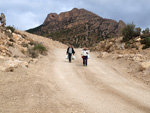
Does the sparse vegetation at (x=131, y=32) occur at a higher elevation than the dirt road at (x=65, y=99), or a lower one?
higher

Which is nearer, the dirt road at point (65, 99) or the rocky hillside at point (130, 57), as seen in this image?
the dirt road at point (65, 99)

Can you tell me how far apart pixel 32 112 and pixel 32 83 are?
2605mm

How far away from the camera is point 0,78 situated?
19.8ft

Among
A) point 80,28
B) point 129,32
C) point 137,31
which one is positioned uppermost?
point 80,28

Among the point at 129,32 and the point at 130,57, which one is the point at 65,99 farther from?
the point at 129,32

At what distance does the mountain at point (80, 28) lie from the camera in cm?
7614

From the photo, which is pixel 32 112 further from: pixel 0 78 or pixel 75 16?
pixel 75 16

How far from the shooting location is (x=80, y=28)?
88.8 metres

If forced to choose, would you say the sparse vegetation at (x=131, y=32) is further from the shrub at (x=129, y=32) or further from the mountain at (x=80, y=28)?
the mountain at (x=80, y=28)

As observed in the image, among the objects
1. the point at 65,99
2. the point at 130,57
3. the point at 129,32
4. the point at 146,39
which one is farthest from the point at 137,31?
the point at 65,99

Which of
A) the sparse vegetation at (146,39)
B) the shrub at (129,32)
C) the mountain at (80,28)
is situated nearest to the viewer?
the sparse vegetation at (146,39)

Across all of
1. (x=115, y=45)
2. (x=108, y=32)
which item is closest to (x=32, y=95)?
(x=115, y=45)

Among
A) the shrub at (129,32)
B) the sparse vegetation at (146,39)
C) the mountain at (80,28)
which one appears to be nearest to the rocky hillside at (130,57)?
the sparse vegetation at (146,39)

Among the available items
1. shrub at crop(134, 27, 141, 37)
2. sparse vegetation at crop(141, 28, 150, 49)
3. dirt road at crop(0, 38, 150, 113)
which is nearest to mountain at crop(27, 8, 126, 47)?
shrub at crop(134, 27, 141, 37)
